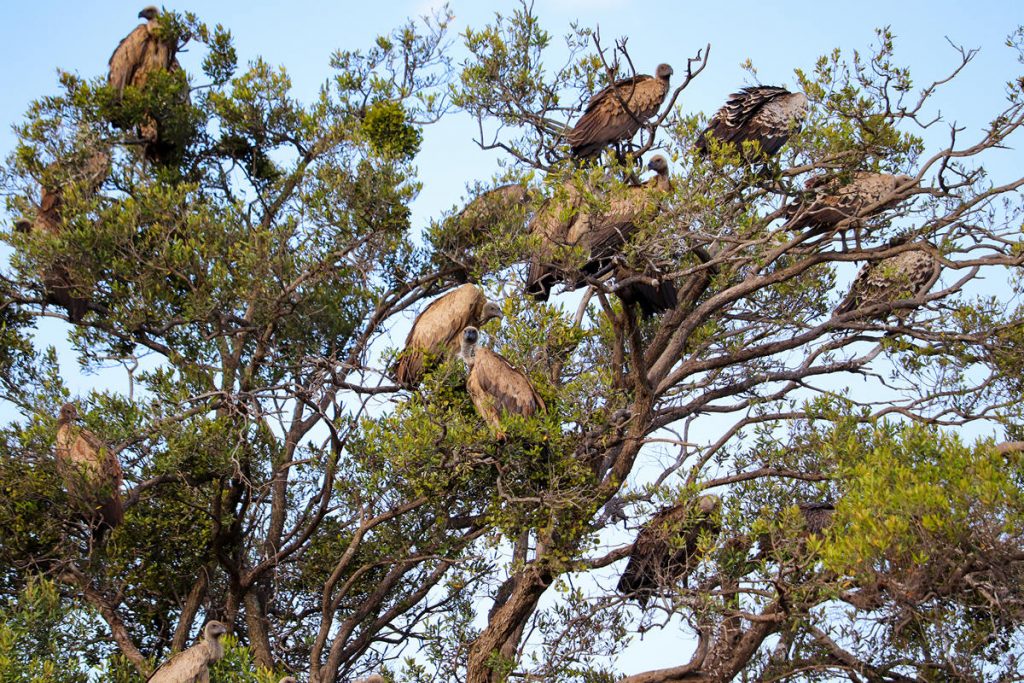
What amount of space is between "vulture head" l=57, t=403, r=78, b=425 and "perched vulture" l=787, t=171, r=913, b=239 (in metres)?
6.05

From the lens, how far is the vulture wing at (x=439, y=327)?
9773 mm

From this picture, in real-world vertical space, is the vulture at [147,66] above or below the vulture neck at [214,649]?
above

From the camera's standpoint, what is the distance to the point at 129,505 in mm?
9836

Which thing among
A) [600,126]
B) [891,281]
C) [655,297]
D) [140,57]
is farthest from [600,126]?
[140,57]

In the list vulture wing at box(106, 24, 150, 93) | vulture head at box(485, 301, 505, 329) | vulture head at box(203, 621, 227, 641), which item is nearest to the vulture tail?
vulture head at box(485, 301, 505, 329)

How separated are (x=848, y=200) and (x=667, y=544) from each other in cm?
334

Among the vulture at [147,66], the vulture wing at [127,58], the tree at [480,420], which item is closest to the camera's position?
the tree at [480,420]

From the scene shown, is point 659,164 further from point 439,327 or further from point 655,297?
point 439,327

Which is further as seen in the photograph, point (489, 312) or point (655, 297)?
point (655, 297)

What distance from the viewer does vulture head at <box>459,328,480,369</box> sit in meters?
8.70

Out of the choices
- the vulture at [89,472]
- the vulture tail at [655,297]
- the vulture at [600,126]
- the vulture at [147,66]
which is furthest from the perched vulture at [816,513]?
the vulture at [147,66]

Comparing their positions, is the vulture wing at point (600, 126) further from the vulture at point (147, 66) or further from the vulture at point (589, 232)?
the vulture at point (147, 66)

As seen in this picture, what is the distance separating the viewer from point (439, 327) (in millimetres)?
10156

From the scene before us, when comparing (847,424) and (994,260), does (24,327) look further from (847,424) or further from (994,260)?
(994,260)
